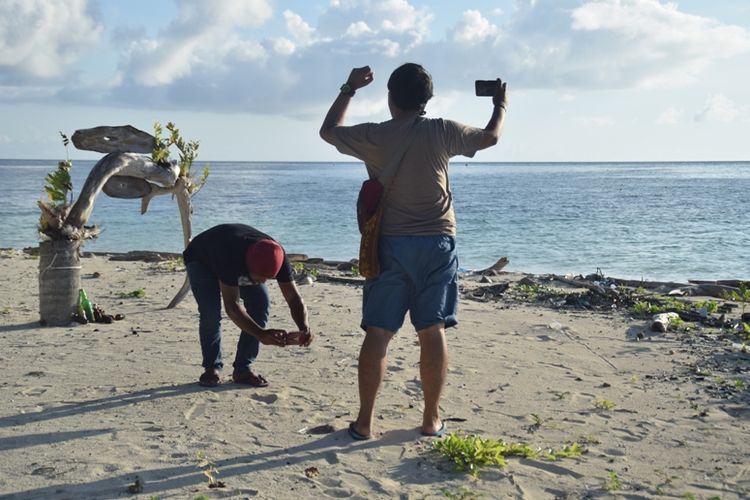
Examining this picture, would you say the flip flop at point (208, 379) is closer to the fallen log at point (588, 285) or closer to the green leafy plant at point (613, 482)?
the green leafy plant at point (613, 482)

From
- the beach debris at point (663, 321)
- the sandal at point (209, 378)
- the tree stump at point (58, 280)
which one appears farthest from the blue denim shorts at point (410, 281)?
the tree stump at point (58, 280)

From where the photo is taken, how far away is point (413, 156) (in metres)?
4.21

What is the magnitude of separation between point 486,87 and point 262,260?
173 cm

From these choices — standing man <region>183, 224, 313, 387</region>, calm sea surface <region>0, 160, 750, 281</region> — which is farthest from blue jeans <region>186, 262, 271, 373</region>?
calm sea surface <region>0, 160, 750, 281</region>

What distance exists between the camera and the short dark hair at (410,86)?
4211 mm

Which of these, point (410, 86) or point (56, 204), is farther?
point (56, 204)

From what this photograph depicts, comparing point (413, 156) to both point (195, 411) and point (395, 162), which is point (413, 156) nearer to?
point (395, 162)

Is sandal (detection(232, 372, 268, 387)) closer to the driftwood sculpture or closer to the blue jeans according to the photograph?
the blue jeans

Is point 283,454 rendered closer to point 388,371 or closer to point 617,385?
point 388,371

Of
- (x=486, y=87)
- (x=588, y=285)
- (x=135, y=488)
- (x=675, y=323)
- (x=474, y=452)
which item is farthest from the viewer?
(x=588, y=285)

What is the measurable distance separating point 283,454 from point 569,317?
530 centimetres

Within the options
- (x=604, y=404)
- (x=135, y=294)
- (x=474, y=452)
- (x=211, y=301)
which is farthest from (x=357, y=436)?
(x=135, y=294)

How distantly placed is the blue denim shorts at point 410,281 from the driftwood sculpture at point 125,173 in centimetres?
450

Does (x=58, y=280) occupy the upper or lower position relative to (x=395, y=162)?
lower
